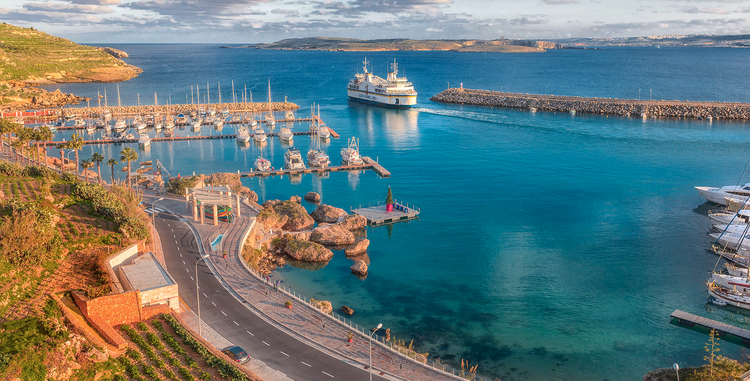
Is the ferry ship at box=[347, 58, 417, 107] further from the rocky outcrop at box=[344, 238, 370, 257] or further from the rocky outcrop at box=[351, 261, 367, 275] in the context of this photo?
the rocky outcrop at box=[351, 261, 367, 275]

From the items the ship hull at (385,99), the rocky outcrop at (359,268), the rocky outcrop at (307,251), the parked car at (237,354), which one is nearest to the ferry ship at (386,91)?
the ship hull at (385,99)

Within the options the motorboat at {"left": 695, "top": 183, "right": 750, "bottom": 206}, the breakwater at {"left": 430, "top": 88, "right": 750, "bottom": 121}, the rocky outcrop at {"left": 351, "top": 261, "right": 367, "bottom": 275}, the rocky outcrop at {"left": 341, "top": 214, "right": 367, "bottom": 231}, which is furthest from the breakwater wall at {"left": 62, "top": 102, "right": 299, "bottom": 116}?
the motorboat at {"left": 695, "top": 183, "right": 750, "bottom": 206}

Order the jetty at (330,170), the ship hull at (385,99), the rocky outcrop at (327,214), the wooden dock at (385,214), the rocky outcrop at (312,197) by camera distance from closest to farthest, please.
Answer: the rocky outcrop at (327,214) → the wooden dock at (385,214) → the rocky outcrop at (312,197) → the jetty at (330,170) → the ship hull at (385,99)

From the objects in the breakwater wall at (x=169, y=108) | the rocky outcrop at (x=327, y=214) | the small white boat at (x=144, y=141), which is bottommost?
the rocky outcrop at (x=327, y=214)

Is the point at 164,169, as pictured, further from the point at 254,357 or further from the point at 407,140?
the point at 254,357

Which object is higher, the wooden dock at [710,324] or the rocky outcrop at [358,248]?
the rocky outcrop at [358,248]

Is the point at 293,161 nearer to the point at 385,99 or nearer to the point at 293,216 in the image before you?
the point at 293,216

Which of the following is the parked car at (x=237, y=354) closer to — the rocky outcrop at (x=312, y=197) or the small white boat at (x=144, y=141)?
the rocky outcrop at (x=312, y=197)

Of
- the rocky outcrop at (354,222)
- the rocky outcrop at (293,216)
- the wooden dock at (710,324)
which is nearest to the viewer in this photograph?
the wooden dock at (710,324)
